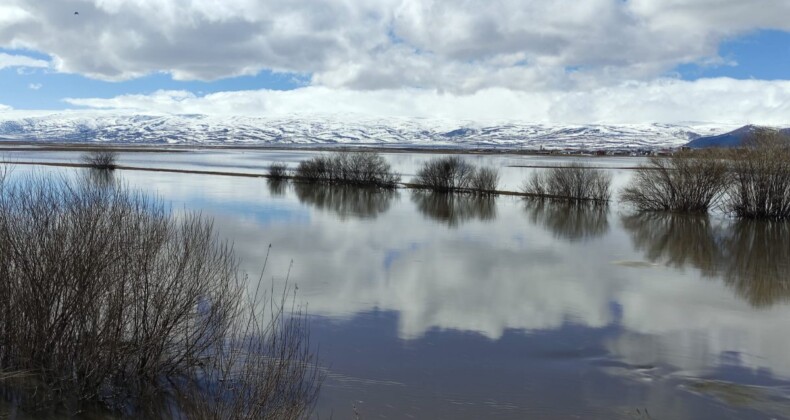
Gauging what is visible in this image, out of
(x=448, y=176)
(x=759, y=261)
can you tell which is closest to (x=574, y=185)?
(x=448, y=176)

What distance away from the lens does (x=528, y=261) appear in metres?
23.0

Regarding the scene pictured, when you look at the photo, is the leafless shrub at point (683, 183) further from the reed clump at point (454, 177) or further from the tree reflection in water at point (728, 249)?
the reed clump at point (454, 177)

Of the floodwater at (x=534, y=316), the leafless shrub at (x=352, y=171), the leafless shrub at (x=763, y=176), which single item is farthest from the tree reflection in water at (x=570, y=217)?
the leafless shrub at (x=352, y=171)

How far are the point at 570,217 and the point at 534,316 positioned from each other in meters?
23.9

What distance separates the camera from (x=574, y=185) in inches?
1919

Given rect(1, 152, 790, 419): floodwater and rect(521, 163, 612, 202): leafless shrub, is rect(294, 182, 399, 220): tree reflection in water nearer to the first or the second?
rect(1, 152, 790, 419): floodwater

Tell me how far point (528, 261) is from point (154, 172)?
5218 centimetres

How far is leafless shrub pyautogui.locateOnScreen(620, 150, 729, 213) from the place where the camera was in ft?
134

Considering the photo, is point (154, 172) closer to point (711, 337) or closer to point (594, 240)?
point (594, 240)

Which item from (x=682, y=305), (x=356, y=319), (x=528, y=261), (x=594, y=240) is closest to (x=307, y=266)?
(x=356, y=319)

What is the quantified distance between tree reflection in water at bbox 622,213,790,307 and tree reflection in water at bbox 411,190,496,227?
343 inches

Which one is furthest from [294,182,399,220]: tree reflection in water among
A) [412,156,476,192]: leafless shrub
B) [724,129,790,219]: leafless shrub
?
[724,129,790,219]: leafless shrub

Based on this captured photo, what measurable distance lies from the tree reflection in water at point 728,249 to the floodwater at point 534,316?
0.42 feet

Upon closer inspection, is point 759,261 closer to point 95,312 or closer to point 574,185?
point 95,312
